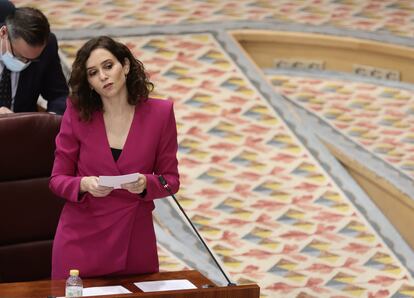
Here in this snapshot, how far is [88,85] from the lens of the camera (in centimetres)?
282

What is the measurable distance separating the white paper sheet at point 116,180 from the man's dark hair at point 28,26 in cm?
80

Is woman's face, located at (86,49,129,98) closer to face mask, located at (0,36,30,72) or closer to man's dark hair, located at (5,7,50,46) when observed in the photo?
man's dark hair, located at (5,7,50,46)

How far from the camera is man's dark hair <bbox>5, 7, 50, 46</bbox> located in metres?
3.31

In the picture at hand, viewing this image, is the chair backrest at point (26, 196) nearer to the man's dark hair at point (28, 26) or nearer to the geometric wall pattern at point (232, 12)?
the man's dark hair at point (28, 26)

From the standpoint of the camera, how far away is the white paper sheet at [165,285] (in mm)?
2723

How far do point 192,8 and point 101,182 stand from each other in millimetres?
4494

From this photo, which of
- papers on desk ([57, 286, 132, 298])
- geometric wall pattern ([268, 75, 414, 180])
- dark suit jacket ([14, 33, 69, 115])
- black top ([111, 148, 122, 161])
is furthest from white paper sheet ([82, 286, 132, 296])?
geometric wall pattern ([268, 75, 414, 180])

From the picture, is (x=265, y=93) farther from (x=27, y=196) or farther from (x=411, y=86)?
(x=27, y=196)

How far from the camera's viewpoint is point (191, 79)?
6148 millimetres

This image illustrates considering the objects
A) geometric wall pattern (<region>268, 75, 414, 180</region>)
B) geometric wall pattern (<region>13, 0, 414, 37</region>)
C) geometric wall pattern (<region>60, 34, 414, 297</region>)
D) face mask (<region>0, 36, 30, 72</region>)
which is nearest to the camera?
face mask (<region>0, 36, 30, 72</region>)

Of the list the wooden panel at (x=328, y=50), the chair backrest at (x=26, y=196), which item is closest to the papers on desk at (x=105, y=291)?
the chair backrest at (x=26, y=196)

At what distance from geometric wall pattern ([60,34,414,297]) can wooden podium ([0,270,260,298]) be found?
1684 millimetres

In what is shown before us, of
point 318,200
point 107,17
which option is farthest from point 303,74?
point 318,200

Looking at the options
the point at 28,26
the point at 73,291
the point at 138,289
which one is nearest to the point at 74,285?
the point at 73,291
